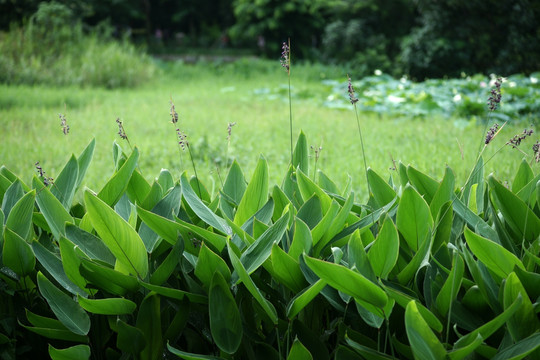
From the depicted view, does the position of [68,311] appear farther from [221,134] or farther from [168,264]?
[221,134]

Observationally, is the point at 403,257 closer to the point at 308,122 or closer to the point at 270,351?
the point at 270,351

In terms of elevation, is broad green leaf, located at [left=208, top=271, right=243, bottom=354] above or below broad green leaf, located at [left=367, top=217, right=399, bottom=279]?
below

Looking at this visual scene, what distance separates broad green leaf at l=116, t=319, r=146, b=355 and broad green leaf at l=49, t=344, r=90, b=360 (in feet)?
0.22

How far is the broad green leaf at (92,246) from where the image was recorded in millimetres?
1162

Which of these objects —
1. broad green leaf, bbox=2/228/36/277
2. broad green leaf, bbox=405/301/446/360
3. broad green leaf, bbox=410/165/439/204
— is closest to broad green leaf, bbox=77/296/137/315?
A: broad green leaf, bbox=2/228/36/277

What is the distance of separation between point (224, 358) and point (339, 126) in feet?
15.5

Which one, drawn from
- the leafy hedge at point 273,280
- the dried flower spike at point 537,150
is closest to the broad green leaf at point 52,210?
the leafy hedge at point 273,280

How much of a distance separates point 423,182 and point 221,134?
4.27m

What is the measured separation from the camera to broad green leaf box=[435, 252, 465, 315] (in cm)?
93

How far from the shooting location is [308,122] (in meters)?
5.91

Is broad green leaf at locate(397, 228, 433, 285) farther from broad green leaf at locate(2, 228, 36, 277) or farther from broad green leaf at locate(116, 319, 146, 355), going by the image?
A: broad green leaf at locate(2, 228, 36, 277)

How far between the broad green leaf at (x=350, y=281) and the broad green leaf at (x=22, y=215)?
716 mm

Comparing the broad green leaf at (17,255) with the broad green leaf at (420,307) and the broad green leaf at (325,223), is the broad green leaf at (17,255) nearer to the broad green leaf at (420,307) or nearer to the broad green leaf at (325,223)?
the broad green leaf at (325,223)

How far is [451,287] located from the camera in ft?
3.20
